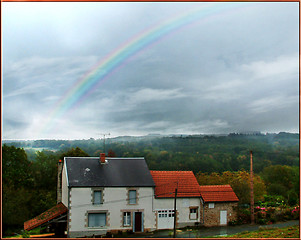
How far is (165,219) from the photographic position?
14789 mm

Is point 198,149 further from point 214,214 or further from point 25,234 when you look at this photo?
point 25,234

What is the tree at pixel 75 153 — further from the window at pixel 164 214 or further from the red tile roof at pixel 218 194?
the red tile roof at pixel 218 194

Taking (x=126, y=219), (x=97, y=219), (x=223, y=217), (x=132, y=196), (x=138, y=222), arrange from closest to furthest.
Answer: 1. (x=97, y=219)
2. (x=126, y=219)
3. (x=138, y=222)
4. (x=132, y=196)
5. (x=223, y=217)

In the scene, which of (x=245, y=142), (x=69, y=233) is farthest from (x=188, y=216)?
(x=245, y=142)

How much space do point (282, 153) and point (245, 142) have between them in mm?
3404

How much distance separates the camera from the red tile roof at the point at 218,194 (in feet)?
50.2

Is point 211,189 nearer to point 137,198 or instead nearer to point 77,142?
point 137,198

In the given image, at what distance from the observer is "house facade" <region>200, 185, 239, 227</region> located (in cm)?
1514

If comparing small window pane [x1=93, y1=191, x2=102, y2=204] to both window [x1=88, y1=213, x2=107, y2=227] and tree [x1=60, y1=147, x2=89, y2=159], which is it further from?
tree [x1=60, y1=147, x2=89, y2=159]

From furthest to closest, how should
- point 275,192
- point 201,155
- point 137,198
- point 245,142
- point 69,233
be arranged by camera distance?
point 245,142 < point 201,155 < point 275,192 < point 137,198 < point 69,233

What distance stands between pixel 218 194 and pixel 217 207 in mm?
600

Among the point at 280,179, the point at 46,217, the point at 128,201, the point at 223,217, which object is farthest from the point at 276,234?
the point at 280,179

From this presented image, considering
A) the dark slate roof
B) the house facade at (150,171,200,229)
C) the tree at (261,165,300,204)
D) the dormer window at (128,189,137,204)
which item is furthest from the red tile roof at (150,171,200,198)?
the tree at (261,165,300,204)

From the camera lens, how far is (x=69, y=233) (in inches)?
546
